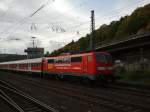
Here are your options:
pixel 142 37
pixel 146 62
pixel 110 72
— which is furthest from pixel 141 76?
pixel 142 37

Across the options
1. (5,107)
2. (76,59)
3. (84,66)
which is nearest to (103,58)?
(84,66)

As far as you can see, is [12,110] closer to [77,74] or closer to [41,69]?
[77,74]

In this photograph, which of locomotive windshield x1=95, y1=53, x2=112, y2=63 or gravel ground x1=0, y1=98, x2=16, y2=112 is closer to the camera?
gravel ground x1=0, y1=98, x2=16, y2=112

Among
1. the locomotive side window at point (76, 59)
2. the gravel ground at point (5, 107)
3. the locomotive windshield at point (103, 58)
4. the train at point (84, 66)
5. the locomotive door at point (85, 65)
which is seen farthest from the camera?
the locomotive side window at point (76, 59)

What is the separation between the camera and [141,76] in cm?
2842

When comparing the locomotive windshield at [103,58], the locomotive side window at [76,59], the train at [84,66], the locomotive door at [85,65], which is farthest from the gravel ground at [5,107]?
the locomotive side window at [76,59]

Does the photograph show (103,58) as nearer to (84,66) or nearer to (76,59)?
(84,66)

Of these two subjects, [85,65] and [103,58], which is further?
[85,65]

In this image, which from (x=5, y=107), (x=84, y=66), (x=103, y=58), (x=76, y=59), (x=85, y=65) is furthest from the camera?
(x=76, y=59)

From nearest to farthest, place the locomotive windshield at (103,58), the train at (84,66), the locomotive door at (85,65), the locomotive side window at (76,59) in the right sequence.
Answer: the train at (84,66), the locomotive windshield at (103,58), the locomotive door at (85,65), the locomotive side window at (76,59)

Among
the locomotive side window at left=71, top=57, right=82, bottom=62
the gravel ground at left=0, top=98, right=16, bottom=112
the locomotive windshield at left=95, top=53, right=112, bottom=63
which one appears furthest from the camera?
the locomotive side window at left=71, top=57, right=82, bottom=62

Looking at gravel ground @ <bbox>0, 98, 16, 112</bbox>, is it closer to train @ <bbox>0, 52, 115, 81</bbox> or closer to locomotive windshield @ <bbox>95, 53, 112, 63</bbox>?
train @ <bbox>0, 52, 115, 81</bbox>

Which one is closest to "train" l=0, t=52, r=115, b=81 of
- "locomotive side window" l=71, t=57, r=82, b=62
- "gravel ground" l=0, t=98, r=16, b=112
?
"locomotive side window" l=71, t=57, r=82, b=62

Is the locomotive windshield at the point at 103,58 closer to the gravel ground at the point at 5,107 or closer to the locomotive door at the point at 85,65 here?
the locomotive door at the point at 85,65
